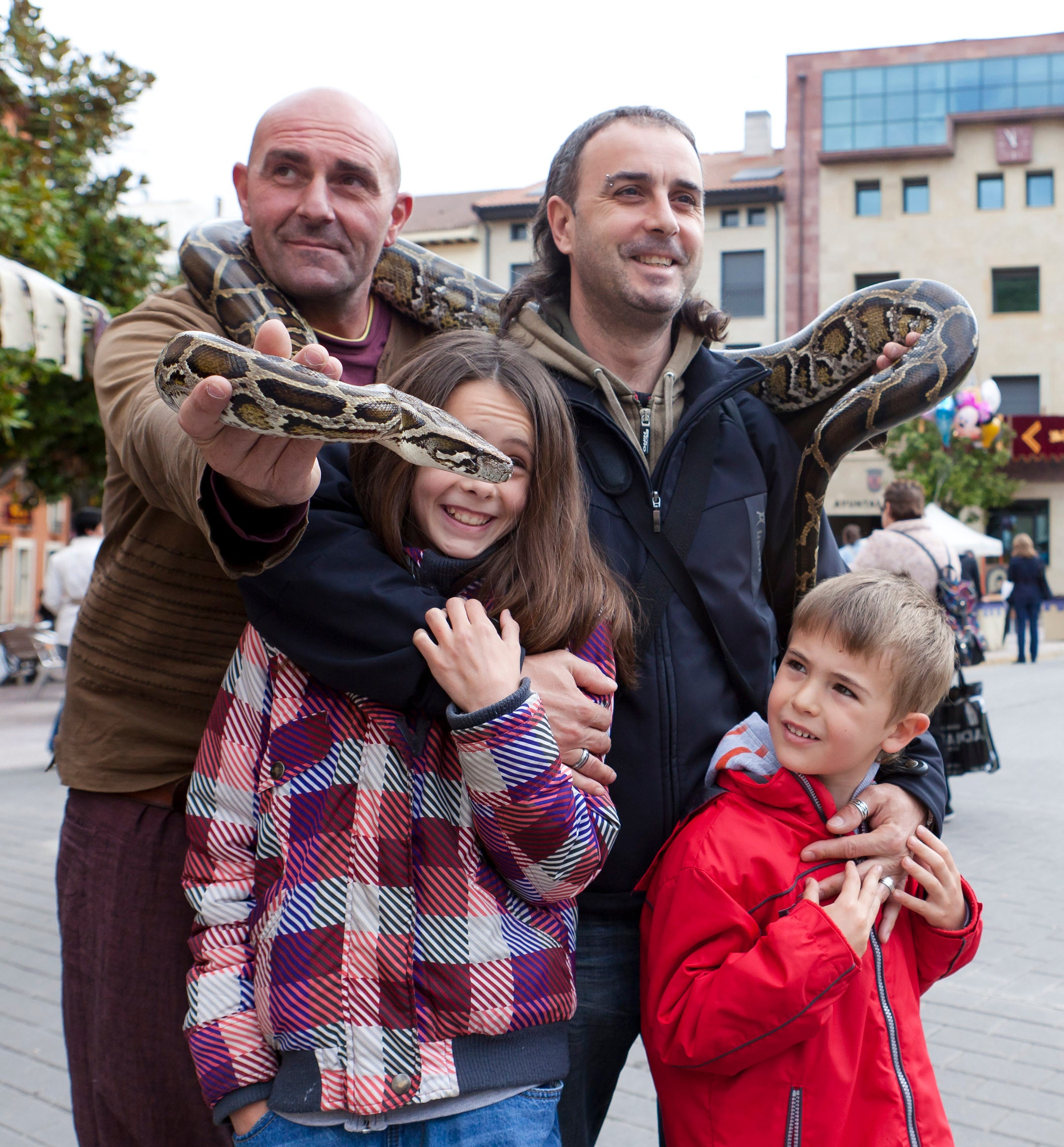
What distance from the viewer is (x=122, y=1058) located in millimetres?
2502

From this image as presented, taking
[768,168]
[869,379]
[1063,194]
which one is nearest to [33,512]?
[768,168]

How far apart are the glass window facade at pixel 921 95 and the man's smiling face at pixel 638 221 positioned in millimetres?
37476

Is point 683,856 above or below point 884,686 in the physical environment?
below

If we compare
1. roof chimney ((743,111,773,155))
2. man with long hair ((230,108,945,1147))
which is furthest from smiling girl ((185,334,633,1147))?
roof chimney ((743,111,773,155))

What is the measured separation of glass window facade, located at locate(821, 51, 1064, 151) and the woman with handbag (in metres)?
19.8

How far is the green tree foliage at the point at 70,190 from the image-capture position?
14562 mm

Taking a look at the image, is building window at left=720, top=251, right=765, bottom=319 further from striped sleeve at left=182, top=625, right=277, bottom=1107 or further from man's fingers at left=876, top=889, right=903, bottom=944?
striped sleeve at left=182, top=625, right=277, bottom=1107

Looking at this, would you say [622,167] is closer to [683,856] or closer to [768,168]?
[683,856]

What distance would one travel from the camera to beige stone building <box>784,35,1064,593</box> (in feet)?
115

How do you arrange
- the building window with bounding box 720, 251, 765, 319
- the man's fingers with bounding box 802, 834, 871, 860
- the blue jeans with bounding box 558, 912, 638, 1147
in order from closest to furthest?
the man's fingers with bounding box 802, 834, 871, 860 < the blue jeans with bounding box 558, 912, 638, 1147 < the building window with bounding box 720, 251, 765, 319

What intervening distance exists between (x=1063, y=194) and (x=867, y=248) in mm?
6481

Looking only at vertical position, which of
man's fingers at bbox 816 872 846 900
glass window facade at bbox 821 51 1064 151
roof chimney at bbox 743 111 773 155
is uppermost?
roof chimney at bbox 743 111 773 155

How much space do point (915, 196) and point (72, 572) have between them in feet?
110

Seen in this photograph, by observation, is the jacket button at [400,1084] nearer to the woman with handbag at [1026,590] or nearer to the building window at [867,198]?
the woman with handbag at [1026,590]
